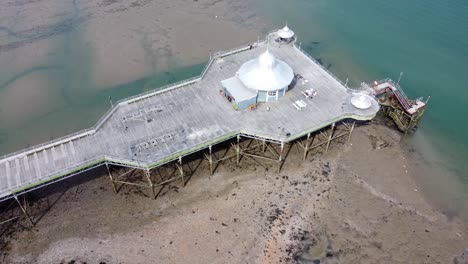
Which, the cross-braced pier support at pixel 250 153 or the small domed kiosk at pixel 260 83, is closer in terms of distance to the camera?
the small domed kiosk at pixel 260 83

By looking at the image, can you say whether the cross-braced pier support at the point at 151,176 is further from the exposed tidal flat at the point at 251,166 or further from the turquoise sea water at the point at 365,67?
the turquoise sea water at the point at 365,67

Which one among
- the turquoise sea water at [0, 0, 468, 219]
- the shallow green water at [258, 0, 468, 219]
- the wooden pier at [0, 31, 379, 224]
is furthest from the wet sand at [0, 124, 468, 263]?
the turquoise sea water at [0, 0, 468, 219]

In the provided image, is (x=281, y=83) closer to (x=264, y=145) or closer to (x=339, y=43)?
(x=264, y=145)

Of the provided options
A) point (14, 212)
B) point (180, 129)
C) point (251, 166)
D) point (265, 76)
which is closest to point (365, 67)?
point (265, 76)

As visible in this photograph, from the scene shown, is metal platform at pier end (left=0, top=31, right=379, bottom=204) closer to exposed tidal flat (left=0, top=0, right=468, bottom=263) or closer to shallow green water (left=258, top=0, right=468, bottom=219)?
exposed tidal flat (left=0, top=0, right=468, bottom=263)

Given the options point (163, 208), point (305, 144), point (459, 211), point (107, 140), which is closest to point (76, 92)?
point (107, 140)

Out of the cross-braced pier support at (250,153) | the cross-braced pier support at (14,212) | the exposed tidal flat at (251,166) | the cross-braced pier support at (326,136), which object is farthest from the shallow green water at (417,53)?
the cross-braced pier support at (14,212)
